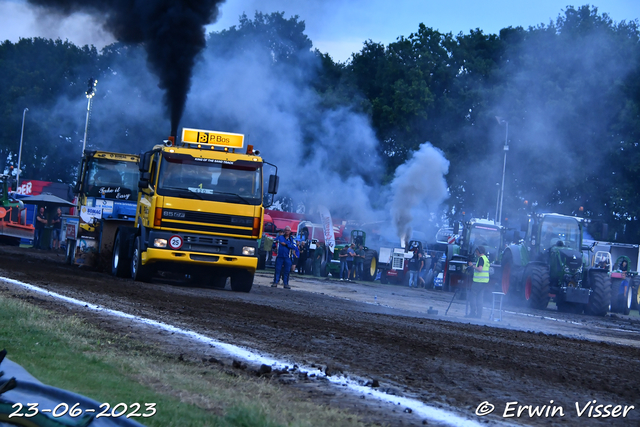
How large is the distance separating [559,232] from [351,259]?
1102cm

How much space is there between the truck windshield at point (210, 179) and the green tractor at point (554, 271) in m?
10.3

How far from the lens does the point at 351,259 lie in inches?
1359

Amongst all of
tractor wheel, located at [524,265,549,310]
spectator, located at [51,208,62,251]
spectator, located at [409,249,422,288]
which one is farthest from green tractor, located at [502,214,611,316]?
spectator, located at [51,208,62,251]

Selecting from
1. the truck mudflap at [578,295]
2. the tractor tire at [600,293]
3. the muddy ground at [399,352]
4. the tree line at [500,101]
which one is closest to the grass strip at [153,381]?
the muddy ground at [399,352]

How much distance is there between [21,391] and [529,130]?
46.6 metres

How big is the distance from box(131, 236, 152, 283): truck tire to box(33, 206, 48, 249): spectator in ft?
63.3

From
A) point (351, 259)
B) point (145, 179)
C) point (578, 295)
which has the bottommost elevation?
point (578, 295)

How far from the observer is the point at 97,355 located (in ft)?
23.2

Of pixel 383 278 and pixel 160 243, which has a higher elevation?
pixel 160 243

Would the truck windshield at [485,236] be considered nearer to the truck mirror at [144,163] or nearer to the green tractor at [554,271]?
the green tractor at [554,271]

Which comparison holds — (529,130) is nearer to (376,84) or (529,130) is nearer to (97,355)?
(376,84)

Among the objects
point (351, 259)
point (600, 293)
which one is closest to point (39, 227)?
point (351, 259)

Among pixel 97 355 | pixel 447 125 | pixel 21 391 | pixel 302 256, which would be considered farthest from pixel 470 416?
pixel 447 125

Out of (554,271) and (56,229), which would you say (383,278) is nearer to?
(554,271)
